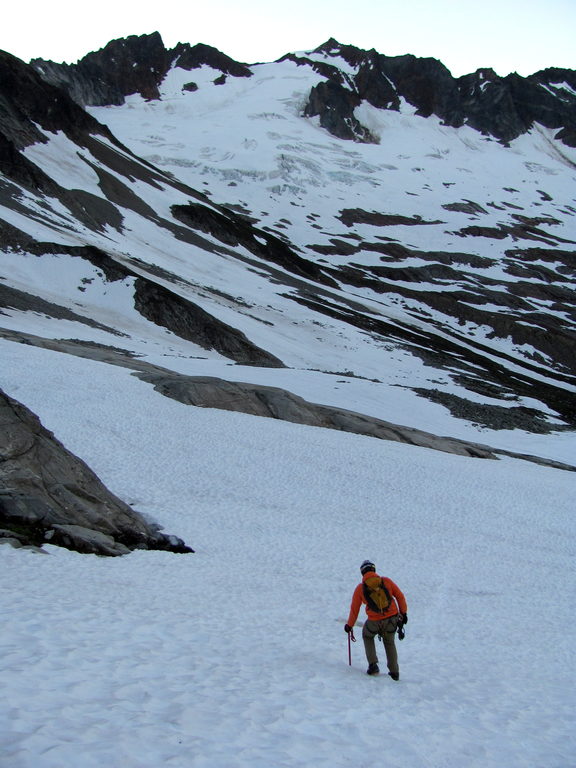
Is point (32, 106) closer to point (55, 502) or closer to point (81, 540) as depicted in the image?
point (55, 502)

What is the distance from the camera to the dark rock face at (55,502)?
12.3m

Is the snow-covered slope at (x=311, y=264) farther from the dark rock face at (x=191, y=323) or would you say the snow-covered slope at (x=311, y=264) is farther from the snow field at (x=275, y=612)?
the snow field at (x=275, y=612)

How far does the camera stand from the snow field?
608 centimetres

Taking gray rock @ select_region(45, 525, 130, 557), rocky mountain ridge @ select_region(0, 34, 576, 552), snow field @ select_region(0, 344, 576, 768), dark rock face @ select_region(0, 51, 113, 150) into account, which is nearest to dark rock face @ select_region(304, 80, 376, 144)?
rocky mountain ridge @ select_region(0, 34, 576, 552)

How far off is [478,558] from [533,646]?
5874 millimetres

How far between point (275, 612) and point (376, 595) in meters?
3.20

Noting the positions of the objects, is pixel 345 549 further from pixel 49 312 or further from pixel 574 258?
pixel 574 258

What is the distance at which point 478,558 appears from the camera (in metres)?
18.1

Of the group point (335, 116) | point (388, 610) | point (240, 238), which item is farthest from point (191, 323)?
point (335, 116)

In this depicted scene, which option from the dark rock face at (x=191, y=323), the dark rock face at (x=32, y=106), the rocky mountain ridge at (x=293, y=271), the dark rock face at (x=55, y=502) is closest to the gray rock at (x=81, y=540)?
the dark rock face at (x=55, y=502)

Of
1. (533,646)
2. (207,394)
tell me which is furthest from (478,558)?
(207,394)

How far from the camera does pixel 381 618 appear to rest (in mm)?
9062

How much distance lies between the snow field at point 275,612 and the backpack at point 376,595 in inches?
39.5

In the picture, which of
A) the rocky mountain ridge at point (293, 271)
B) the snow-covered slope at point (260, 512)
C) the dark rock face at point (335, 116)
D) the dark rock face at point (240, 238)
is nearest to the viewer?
the snow-covered slope at point (260, 512)
